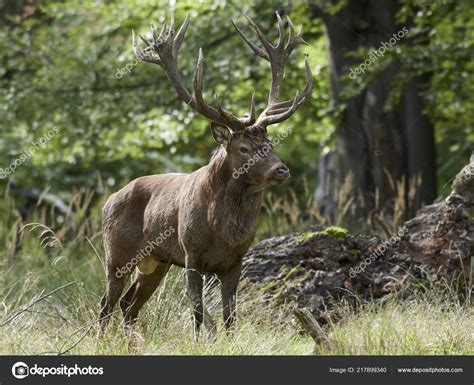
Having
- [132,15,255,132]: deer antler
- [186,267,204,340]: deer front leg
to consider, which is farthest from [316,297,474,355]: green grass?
[132,15,255,132]: deer antler

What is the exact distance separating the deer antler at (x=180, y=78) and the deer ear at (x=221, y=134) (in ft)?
0.12

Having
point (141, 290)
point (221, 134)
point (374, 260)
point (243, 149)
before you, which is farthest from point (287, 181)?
point (374, 260)

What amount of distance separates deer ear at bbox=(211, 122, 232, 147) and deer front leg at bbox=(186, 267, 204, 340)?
37.1 inches

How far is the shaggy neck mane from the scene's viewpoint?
21.7 ft

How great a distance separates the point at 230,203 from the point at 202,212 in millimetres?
221

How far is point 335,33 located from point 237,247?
8.02 metres

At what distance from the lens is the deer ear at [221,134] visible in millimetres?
6715

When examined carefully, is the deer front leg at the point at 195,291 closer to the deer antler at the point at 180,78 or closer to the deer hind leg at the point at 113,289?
the deer hind leg at the point at 113,289

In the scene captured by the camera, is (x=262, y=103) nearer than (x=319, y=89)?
Yes

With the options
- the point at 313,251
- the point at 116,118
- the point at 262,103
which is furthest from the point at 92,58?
the point at 313,251

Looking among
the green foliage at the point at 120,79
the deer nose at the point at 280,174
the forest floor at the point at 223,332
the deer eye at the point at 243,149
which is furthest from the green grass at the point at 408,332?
the green foliage at the point at 120,79

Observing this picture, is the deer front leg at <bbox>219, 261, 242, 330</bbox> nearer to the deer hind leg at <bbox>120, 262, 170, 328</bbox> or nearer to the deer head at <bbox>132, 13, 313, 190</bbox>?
the deer head at <bbox>132, 13, 313, 190</bbox>

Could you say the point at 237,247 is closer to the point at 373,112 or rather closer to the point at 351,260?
the point at 351,260

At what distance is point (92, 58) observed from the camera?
15.8m
